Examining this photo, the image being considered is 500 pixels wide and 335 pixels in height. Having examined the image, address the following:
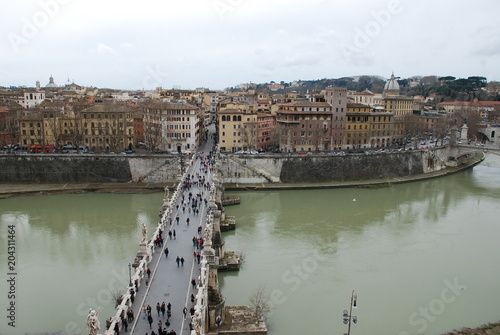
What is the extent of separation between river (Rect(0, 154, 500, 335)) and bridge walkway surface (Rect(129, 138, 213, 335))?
7.27 ft

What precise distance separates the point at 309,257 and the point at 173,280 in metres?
7.62

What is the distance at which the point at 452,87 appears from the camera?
88.0 metres

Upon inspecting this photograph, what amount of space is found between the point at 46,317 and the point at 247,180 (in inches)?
805

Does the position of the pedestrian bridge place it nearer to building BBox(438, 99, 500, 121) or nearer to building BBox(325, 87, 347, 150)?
building BBox(325, 87, 347, 150)

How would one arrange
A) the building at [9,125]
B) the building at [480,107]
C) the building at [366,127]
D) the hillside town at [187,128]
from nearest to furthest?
the hillside town at [187,128] → the building at [9,125] → the building at [366,127] → the building at [480,107]

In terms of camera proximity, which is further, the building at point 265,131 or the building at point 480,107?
the building at point 480,107

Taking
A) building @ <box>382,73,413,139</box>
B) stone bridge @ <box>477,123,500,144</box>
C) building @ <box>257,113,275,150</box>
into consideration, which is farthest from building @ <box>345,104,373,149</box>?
stone bridge @ <box>477,123,500,144</box>

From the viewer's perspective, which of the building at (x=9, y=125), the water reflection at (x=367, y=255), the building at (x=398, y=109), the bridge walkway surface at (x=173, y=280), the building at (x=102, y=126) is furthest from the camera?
the building at (x=398, y=109)

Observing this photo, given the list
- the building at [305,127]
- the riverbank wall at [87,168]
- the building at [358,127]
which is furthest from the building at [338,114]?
the riverbank wall at [87,168]

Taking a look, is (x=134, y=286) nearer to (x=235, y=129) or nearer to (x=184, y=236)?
(x=184, y=236)

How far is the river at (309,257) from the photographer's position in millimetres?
13930

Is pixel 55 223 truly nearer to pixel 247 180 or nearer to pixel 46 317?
pixel 46 317

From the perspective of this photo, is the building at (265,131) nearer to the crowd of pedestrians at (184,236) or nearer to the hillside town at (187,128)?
the hillside town at (187,128)

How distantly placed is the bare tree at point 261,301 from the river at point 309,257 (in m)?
0.23
